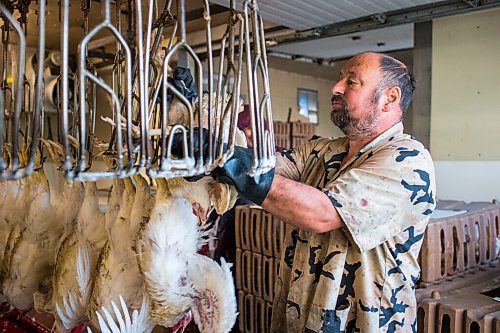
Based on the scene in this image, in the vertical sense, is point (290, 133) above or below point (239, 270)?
above

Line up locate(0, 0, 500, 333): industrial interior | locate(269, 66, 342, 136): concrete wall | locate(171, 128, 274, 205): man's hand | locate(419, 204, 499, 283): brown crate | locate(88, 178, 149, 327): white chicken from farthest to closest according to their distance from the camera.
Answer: locate(269, 66, 342, 136): concrete wall → locate(419, 204, 499, 283): brown crate → locate(88, 178, 149, 327): white chicken → locate(171, 128, 274, 205): man's hand → locate(0, 0, 500, 333): industrial interior

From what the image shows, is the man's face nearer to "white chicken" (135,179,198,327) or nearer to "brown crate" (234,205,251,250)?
"white chicken" (135,179,198,327)

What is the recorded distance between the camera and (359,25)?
3.20 metres

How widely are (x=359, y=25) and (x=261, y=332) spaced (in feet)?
6.51

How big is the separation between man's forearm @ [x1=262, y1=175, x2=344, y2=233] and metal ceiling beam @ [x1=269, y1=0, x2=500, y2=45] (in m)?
1.93

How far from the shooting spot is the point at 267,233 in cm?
275

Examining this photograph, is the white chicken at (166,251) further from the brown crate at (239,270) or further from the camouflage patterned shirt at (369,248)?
the brown crate at (239,270)

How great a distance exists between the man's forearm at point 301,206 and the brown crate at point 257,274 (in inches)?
60.9

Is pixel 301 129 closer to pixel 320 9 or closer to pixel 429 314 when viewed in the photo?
pixel 320 9

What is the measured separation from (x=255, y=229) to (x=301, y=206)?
161cm

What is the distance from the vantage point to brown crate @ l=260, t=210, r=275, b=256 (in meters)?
2.71

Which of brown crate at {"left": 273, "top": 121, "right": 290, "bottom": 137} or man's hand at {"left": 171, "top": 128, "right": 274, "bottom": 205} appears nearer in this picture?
man's hand at {"left": 171, "top": 128, "right": 274, "bottom": 205}

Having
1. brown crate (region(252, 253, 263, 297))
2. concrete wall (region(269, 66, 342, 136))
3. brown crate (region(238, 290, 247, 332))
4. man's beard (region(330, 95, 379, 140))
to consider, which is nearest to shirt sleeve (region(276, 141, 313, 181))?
man's beard (region(330, 95, 379, 140))

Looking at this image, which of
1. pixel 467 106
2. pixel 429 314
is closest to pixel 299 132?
pixel 467 106
